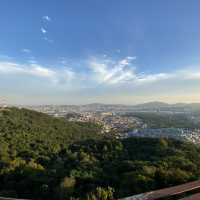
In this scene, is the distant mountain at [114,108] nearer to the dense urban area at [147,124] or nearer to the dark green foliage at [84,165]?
the dense urban area at [147,124]

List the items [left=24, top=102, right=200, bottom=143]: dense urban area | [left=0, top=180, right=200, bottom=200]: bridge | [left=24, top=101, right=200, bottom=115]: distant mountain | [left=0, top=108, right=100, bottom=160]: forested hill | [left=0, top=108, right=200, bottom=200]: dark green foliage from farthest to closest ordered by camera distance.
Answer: [left=24, top=101, right=200, bottom=115]: distant mountain < [left=24, top=102, right=200, bottom=143]: dense urban area < [left=0, top=108, right=100, bottom=160]: forested hill < [left=0, top=108, right=200, bottom=200]: dark green foliage < [left=0, top=180, right=200, bottom=200]: bridge

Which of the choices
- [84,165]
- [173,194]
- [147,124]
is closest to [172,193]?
[173,194]

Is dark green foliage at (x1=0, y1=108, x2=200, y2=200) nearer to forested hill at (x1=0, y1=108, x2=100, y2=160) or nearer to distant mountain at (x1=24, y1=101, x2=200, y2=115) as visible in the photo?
forested hill at (x1=0, y1=108, x2=100, y2=160)

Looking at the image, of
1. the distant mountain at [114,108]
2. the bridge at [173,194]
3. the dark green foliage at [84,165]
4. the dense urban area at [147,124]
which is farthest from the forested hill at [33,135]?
the distant mountain at [114,108]

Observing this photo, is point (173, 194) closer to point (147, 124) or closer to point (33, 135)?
point (33, 135)

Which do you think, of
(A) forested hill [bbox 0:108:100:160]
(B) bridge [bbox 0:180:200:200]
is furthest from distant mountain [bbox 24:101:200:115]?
(B) bridge [bbox 0:180:200:200]

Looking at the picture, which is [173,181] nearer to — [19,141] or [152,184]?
Result: [152,184]

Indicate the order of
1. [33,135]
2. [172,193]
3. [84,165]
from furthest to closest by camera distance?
1. [33,135]
2. [84,165]
3. [172,193]

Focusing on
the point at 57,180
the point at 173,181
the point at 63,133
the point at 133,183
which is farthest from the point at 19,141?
the point at 173,181
